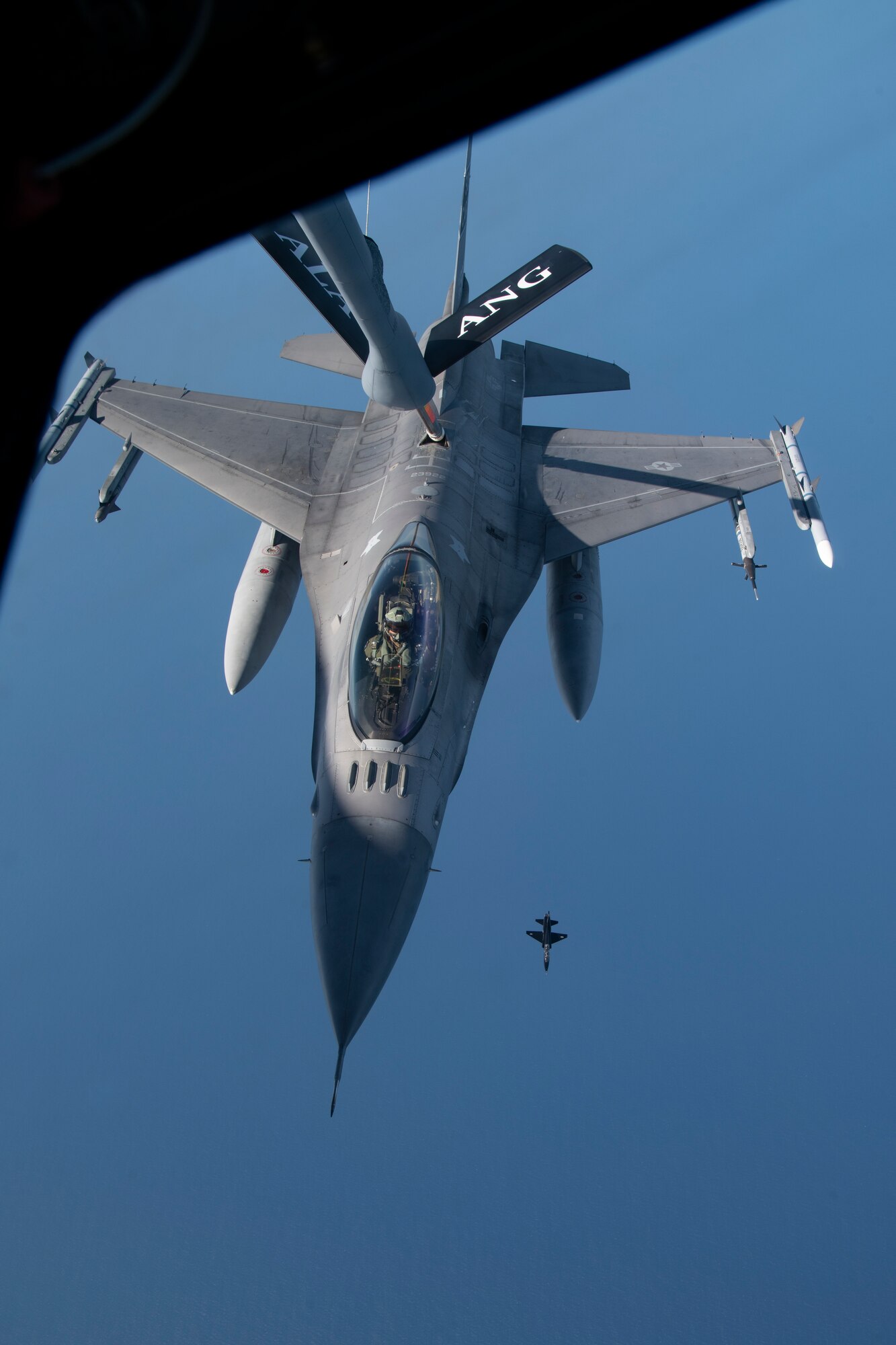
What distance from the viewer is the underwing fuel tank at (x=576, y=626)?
16.2 meters

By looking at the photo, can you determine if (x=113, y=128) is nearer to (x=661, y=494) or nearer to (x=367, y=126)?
(x=367, y=126)

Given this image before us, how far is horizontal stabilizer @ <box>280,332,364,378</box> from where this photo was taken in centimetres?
2059

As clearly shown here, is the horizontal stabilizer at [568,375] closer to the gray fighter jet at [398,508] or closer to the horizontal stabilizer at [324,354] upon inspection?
the gray fighter jet at [398,508]

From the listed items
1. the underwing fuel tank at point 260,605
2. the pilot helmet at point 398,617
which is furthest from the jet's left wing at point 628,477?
the pilot helmet at point 398,617

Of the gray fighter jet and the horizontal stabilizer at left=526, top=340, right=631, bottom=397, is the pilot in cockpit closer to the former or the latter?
the gray fighter jet

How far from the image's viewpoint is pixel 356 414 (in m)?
20.0

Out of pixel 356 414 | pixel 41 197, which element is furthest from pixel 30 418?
pixel 356 414

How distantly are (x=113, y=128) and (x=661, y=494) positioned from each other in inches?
630

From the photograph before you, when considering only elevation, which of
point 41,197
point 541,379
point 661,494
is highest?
point 541,379

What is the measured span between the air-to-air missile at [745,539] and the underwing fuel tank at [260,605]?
7.62 metres

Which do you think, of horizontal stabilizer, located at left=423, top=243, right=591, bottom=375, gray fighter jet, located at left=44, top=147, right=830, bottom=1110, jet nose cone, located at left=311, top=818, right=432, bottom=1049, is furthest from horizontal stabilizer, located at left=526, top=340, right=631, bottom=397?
jet nose cone, located at left=311, top=818, right=432, bottom=1049

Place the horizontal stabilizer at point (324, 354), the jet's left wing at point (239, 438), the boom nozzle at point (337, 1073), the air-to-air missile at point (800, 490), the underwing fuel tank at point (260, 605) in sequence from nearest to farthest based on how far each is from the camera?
the boom nozzle at point (337, 1073) → the air-to-air missile at point (800, 490) → the underwing fuel tank at point (260, 605) → the jet's left wing at point (239, 438) → the horizontal stabilizer at point (324, 354)

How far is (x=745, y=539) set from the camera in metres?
15.6

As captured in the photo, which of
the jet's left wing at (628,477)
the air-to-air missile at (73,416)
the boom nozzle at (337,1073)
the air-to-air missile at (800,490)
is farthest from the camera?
the jet's left wing at (628,477)
